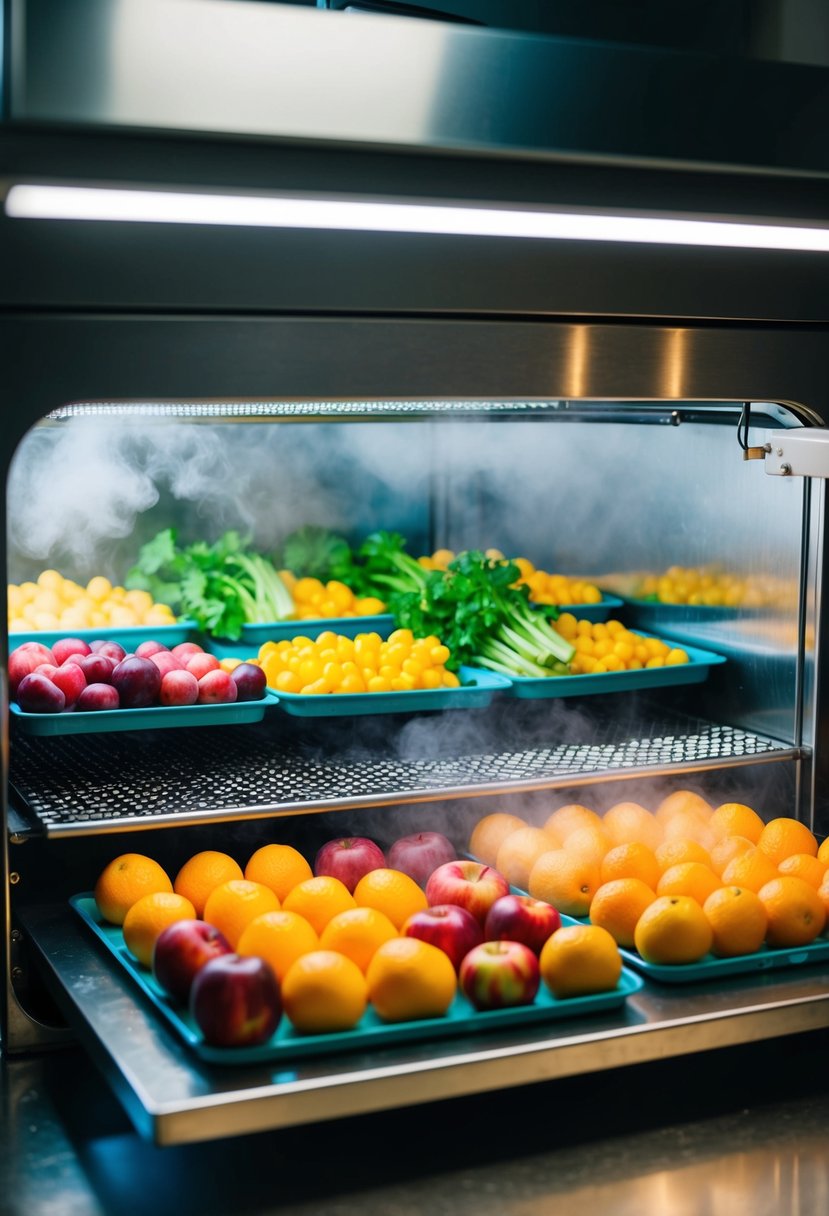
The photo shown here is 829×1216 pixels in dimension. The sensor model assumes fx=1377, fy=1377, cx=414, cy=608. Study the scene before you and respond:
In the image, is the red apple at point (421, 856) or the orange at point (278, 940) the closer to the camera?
the orange at point (278, 940)

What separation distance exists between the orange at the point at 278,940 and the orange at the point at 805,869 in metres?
0.58

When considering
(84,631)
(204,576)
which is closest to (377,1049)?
A: (84,631)

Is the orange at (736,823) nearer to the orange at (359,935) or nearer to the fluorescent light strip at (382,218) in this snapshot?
the orange at (359,935)

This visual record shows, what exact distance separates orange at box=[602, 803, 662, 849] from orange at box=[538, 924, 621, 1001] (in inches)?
15.2

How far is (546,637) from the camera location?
227cm

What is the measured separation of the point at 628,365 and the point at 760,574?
466 mm

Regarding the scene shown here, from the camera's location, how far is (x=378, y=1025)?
1303 mm

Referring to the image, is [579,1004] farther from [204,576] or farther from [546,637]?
[204,576]

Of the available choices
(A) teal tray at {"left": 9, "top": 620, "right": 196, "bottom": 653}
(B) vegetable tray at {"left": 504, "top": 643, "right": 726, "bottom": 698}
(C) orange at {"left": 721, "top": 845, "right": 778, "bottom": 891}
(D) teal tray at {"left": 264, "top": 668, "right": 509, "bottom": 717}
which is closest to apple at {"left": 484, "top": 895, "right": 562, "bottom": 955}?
(C) orange at {"left": 721, "top": 845, "right": 778, "bottom": 891}

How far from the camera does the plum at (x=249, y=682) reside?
1.98 m

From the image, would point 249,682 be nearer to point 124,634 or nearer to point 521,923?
point 124,634

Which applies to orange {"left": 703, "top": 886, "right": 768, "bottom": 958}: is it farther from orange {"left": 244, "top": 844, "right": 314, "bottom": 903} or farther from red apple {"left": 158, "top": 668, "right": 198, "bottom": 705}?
red apple {"left": 158, "top": 668, "right": 198, "bottom": 705}

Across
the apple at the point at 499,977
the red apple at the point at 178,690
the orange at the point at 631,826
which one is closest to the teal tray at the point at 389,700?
the red apple at the point at 178,690

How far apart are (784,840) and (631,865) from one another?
23 cm
